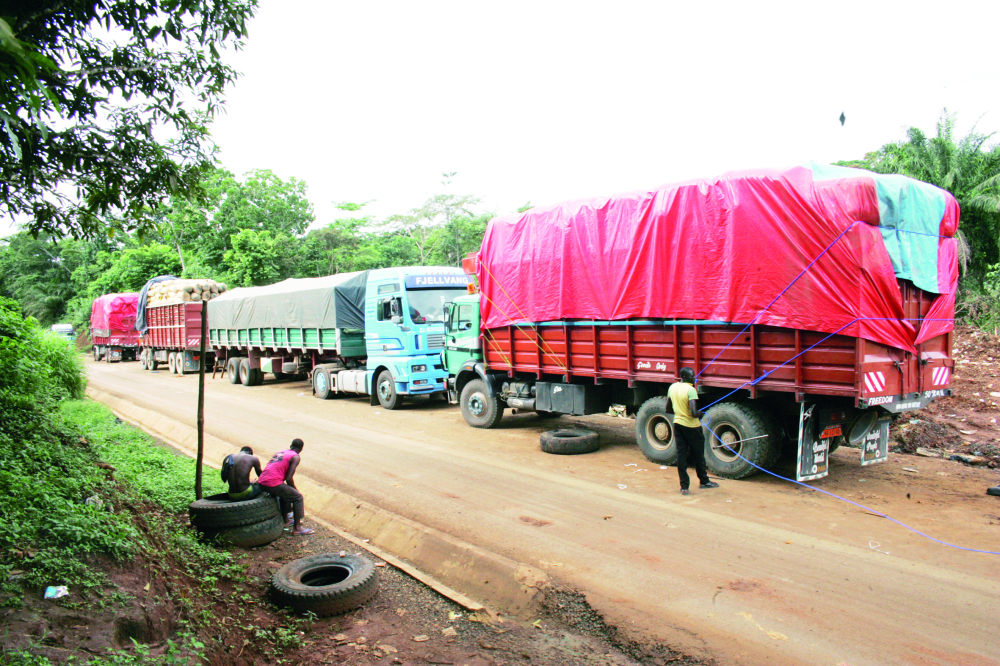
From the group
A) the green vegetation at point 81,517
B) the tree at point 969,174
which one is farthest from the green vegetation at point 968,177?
the green vegetation at point 81,517

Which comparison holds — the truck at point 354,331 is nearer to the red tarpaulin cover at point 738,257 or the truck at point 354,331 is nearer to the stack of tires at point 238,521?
the red tarpaulin cover at point 738,257

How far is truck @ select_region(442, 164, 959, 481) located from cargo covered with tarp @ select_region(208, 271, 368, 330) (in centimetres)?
807

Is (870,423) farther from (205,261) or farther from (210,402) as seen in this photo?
(205,261)

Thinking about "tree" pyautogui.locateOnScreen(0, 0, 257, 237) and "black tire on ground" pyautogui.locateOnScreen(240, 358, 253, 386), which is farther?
"black tire on ground" pyautogui.locateOnScreen(240, 358, 253, 386)

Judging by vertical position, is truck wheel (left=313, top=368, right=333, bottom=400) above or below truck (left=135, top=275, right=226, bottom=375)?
below

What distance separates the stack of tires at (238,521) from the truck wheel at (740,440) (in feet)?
18.0

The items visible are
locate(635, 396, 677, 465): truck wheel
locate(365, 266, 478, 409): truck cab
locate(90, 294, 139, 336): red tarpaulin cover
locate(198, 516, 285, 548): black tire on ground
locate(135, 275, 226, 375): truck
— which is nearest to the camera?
locate(198, 516, 285, 548): black tire on ground

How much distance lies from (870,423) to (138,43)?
8.95 metres

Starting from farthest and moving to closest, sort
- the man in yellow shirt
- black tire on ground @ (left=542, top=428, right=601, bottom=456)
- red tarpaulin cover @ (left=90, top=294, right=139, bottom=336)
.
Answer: red tarpaulin cover @ (left=90, top=294, right=139, bottom=336) → black tire on ground @ (left=542, top=428, right=601, bottom=456) → the man in yellow shirt

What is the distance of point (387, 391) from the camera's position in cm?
1507

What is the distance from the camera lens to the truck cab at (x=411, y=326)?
47.5ft

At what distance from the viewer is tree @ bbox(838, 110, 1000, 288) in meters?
17.2

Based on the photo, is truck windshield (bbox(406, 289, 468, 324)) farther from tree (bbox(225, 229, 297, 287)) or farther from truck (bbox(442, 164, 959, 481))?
tree (bbox(225, 229, 297, 287))

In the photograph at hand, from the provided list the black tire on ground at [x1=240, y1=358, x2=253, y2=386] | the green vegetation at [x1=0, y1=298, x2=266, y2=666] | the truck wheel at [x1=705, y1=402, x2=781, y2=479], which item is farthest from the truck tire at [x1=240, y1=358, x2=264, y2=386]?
the truck wheel at [x1=705, y1=402, x2=781, y2=479]
